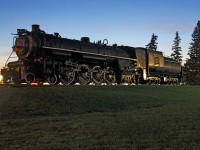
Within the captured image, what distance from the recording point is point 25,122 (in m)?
10.4

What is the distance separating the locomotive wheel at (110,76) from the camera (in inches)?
1078

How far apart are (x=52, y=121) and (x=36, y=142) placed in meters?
2.90

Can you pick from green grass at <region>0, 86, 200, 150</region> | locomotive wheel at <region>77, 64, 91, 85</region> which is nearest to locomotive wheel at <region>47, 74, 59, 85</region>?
locomotive wheel at <region>77, 64, 91, 85</region>

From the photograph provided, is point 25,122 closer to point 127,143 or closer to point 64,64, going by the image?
point 127,143

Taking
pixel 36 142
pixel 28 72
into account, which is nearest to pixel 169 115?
pixel 36 142

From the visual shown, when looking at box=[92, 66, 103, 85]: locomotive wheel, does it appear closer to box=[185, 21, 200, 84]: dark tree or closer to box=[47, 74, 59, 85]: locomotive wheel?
box=[47, 74, 59, 85]: locomotive wheel

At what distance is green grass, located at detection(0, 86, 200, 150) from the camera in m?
7.77

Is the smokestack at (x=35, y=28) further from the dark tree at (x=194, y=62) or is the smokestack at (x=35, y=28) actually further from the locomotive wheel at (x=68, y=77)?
the dark tree at (x=194, y=62)

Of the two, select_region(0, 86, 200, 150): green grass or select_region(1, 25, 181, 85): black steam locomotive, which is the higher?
select_region(1, 25, 181, 85): black steam locomotive

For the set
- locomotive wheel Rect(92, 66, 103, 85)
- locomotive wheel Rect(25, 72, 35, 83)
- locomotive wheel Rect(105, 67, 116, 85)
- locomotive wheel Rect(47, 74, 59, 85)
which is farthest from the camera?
locomotive wheel Rect(105, 67, 116, 85)

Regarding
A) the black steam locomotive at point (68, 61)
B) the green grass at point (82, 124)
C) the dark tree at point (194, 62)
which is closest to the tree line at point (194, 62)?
the dark tree at point (194, 62)

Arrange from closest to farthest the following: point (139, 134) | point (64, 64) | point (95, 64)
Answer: point (139, 134) < point (64, 64) < point (95, 64)

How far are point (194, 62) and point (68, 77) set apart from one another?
47.5m

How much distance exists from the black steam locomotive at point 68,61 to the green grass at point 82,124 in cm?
567
